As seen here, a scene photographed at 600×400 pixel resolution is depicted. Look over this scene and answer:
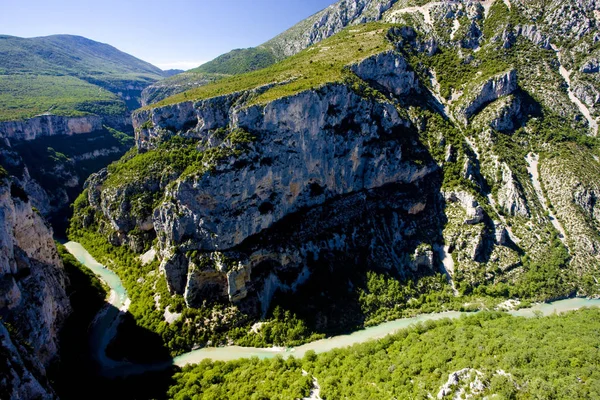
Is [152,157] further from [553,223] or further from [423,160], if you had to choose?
[553,223]

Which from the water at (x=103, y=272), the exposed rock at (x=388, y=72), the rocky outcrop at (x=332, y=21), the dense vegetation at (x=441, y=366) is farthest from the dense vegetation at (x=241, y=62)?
the dense vegetation at (x=441, y=366)

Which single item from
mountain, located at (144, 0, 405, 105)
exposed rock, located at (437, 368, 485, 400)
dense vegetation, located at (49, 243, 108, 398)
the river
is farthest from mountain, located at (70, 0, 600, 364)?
mountain, located at (144, 0, 405, 105)

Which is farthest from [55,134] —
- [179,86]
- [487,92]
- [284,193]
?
[487,92]

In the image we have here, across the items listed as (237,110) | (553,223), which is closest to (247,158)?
(237,110)

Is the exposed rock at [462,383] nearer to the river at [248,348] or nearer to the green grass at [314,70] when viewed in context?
the river at [248,348]

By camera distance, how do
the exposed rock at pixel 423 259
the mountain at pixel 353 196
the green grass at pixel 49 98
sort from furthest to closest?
1. the green grass at pixel 49 98
2. the exposed rock at pixel 423 259
3. the mountain at pixel 353 196

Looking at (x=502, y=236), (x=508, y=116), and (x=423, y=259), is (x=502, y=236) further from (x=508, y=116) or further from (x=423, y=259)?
(x=508, y=116)
